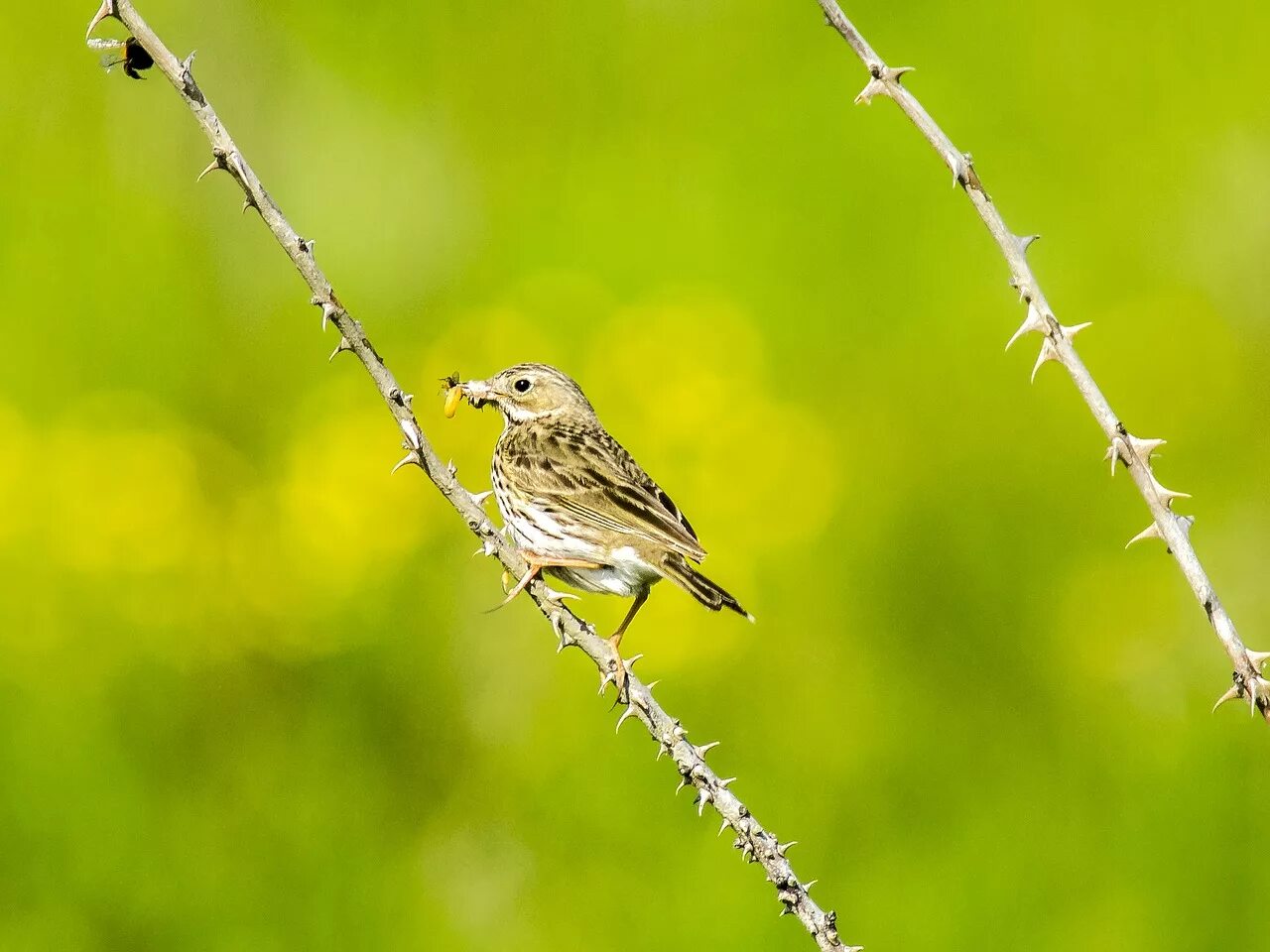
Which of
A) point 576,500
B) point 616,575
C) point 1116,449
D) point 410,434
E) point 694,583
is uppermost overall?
point 576,500

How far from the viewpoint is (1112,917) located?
7.50 m

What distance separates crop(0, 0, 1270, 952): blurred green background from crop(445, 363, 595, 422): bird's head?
7.62 ft

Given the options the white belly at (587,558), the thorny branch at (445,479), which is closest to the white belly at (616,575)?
the white belly at (587,558)

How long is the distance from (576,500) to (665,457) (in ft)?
13.9

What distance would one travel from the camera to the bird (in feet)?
17.0

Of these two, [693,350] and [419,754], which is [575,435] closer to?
[419,754]

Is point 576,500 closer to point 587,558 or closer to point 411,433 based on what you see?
point 587,558

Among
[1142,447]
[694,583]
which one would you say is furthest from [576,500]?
[1142,447]

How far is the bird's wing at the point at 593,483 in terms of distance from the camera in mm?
5289

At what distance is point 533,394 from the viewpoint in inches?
252

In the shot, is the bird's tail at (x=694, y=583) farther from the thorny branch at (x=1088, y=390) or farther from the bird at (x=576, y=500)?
the thorny branch at (x=1088, y=390)

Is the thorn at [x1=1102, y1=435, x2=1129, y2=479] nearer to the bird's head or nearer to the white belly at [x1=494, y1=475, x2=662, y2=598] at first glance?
the white belly at [x1=494, y1=475, x2=662, y2=598]

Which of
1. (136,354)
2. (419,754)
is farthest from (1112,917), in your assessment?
(136,354)

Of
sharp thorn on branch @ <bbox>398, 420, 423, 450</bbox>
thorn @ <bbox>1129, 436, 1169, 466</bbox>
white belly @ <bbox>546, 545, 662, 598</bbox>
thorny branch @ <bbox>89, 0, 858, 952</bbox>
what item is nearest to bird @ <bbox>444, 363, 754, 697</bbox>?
white belly @ <bbox>546, 545, 662, 598</bbox>
